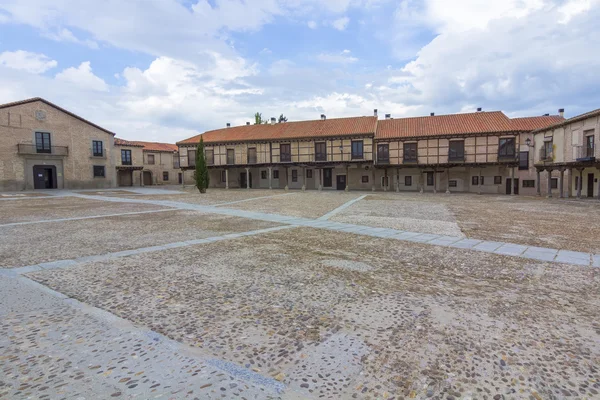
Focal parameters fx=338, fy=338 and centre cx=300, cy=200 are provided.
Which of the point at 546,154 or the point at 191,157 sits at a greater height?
the point at 191,157

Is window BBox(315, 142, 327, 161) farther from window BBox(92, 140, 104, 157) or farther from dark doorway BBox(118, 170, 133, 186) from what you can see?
dark doorway BBox(118, 170, 133, 186)

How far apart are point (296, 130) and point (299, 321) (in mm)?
32133

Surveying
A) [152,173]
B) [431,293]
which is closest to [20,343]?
[431,293]

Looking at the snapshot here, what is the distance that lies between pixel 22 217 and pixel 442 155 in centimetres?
2891

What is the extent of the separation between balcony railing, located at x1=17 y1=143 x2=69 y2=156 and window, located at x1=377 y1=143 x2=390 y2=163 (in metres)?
29.5

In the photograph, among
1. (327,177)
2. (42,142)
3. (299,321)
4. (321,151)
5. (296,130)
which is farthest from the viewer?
(327,177)

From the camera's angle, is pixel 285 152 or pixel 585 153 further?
pixel 285 152

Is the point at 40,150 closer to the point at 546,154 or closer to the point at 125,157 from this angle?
the point at 125,157

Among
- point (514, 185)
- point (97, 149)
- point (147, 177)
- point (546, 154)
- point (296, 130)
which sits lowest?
point (514, 185)

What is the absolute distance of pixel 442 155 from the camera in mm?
29703

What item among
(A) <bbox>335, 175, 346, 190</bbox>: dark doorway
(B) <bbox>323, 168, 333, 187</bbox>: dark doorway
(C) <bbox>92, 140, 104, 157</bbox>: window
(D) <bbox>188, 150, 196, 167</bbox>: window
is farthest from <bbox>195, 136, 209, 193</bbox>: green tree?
(C) <bbox>92, 140, 104, 157</bbox>: window

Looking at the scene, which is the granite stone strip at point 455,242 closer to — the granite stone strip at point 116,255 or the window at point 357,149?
the granite stone strip at point 116,255

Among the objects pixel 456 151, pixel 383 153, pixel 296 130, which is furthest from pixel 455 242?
pixel 296 130

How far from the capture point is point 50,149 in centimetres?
3083
